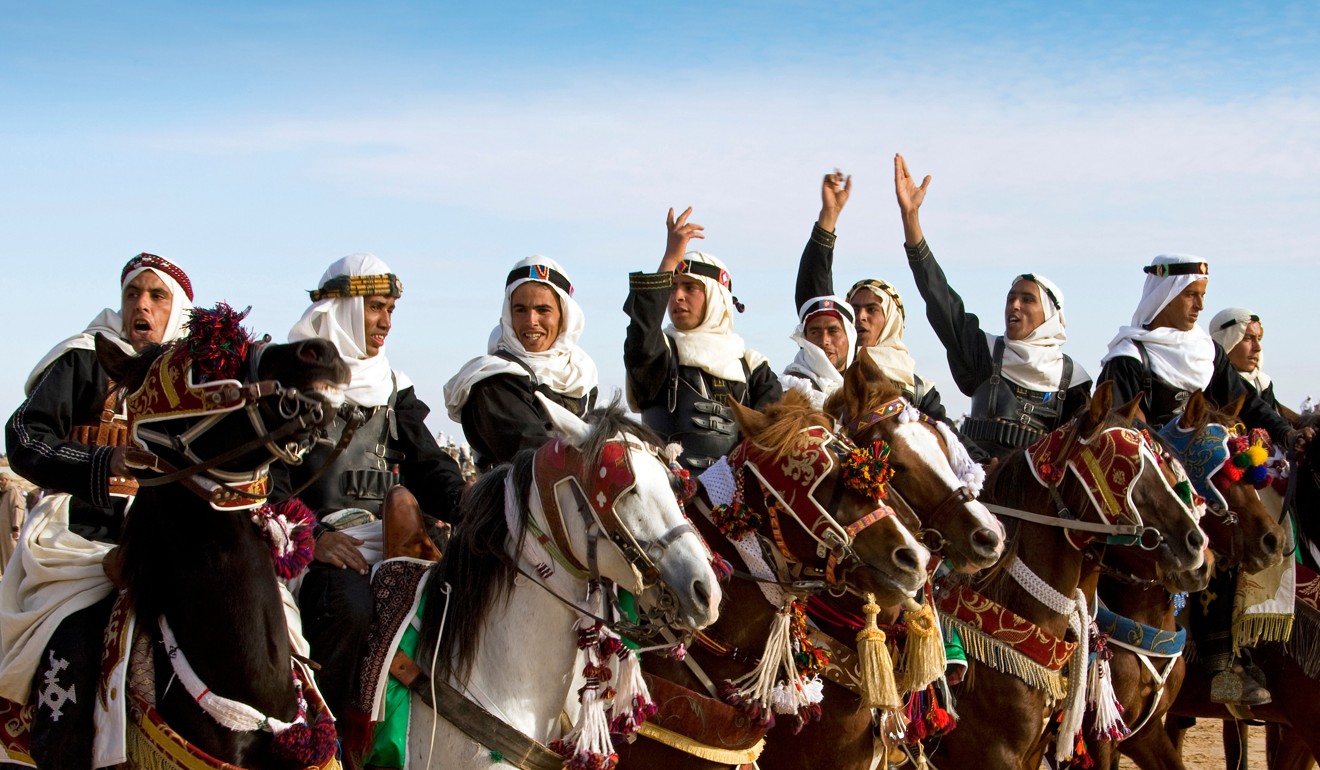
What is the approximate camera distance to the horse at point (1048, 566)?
21.6ft

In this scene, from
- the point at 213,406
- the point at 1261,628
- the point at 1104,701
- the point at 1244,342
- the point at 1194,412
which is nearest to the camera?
the point at 213,406

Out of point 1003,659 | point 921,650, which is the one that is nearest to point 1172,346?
point 1003,659

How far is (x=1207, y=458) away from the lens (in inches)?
317

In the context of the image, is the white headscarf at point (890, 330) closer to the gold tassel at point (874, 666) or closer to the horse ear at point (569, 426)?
the gold tassel at point (874, 666)

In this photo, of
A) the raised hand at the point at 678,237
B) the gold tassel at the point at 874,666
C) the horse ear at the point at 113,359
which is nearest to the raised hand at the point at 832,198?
the raised hand at the point at 678,237

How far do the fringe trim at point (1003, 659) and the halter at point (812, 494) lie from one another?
1422mm

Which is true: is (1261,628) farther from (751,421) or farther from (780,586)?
(751,421)

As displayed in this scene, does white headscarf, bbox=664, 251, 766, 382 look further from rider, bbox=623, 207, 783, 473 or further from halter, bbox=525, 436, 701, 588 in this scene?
halter, bbox=525, 436, 701, 588

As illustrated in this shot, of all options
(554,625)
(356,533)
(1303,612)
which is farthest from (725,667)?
(1303,612)

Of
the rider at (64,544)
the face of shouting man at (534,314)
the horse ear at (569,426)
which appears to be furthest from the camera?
the face of shouting man at (534,314)

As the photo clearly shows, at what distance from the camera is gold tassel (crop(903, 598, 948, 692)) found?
5.69 meters

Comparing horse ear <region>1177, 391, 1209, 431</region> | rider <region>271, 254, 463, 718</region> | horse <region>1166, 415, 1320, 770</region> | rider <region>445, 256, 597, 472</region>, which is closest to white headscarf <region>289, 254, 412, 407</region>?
rider <region>271, 254, 463, 718</region>

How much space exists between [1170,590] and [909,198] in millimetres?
3104

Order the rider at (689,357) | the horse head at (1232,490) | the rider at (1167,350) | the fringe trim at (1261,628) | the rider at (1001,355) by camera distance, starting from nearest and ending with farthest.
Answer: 1. the rider at (689,357)
2. the horse head at (1232,490)
3. the fringe trim at (1261,628)
4. the rider at (1001,355)
5. the rider at (1167,350)
